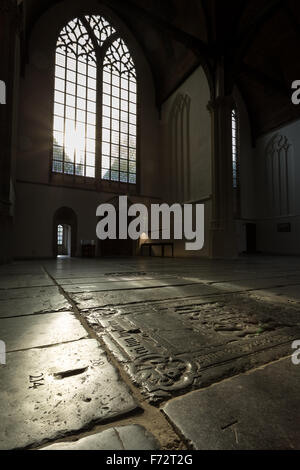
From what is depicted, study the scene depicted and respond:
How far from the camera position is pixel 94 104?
1059 centimetres

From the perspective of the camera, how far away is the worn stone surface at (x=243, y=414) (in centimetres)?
37

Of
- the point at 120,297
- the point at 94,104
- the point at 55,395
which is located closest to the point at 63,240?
the point at 94,104

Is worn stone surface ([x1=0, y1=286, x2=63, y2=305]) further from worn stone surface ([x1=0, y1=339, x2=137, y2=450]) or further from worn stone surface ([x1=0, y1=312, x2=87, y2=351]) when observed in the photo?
worn stone surface ([x1=0, y1=339, x2=137, y2=450])

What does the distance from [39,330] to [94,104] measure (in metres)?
11.8

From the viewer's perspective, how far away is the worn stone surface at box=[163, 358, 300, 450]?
37 cm

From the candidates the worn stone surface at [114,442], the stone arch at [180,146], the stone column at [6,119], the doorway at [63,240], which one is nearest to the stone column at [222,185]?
the stone arch at [180,146]

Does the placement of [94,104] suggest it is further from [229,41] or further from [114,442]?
[114,442]

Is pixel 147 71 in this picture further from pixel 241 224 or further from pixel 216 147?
pixel 241 224

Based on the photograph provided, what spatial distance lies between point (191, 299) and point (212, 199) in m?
A: 7.06

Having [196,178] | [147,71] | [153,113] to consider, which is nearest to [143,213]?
[196,178]

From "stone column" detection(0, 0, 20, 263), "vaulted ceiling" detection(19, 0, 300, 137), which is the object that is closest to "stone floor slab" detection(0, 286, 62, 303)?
"stone column" detection(0, 0, 20, 263)

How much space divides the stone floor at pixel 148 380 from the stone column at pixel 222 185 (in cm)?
662

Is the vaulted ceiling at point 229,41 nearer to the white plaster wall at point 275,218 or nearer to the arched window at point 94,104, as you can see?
the white plaster wall at point 275,218

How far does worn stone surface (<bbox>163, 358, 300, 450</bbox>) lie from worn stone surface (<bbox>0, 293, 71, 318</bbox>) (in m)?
0.94
